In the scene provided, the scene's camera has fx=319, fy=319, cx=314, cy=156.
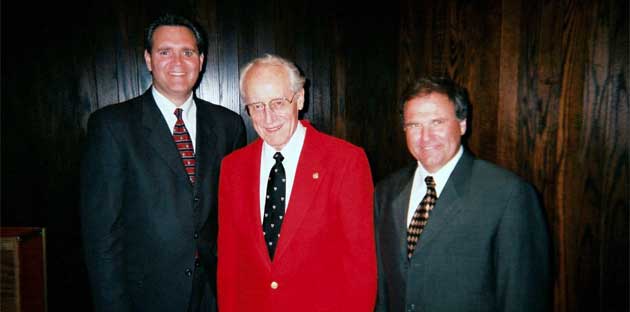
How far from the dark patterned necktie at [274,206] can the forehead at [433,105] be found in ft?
2.06

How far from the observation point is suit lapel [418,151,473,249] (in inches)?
48.5

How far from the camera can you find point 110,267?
1.51 m

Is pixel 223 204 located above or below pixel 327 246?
above

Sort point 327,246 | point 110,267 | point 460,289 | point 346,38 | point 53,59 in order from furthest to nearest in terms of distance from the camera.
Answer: point 346,38 → point 53,59 → point 110,267 → point 327,246 → point 460,289

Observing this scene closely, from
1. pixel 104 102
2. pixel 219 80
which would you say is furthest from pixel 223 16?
pixel 104 102

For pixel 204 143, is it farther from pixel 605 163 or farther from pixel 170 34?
pixel 605 163

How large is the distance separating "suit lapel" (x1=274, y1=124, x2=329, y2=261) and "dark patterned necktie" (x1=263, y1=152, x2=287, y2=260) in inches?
2.2

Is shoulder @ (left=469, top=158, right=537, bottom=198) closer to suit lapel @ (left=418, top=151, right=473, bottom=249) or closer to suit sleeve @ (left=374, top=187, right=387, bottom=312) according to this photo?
suit lapel @ (left=418, top=151, right=473, bottom=249)

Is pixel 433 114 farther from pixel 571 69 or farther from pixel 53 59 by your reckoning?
pixel 53 59

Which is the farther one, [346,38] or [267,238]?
[346,38]

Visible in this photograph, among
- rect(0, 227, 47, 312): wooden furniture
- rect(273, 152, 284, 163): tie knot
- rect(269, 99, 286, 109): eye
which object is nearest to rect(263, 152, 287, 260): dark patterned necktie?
rect(273, 152, 284, 163): tie knot

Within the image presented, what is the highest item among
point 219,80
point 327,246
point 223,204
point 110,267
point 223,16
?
point 223,16

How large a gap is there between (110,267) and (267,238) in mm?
791

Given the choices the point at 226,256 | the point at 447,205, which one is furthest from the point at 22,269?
the point at 447,205
